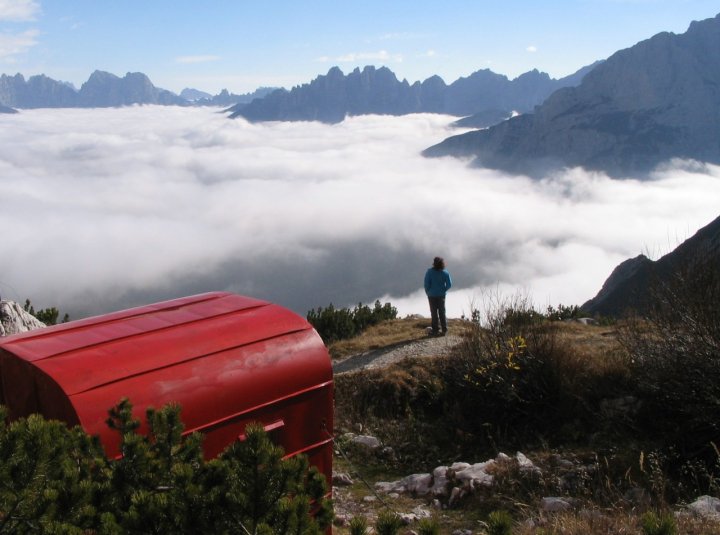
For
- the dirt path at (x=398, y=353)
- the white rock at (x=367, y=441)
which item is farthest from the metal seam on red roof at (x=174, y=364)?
the dirt path at (x=398, y=353)

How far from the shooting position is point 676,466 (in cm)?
749

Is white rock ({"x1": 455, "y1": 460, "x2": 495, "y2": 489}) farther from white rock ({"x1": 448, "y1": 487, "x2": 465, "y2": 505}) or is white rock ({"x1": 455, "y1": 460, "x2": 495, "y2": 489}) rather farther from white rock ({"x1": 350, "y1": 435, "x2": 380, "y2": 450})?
white rock ({"x1": 350, "y1": 435, "x2": 380, "y2": 450})

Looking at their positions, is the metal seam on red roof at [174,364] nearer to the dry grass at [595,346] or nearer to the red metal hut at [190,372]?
the red metal hut at [190,372]

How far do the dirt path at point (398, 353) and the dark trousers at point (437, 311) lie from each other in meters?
0.26

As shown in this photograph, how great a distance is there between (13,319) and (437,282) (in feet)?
28.4

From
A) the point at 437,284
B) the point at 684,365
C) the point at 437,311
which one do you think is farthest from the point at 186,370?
the point at 437,311

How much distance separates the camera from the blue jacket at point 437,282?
14.0 metres

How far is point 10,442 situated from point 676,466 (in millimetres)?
7188

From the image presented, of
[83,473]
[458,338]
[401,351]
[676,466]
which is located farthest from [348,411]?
[83,473]

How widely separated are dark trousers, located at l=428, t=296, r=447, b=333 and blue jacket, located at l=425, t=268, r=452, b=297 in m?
0.17

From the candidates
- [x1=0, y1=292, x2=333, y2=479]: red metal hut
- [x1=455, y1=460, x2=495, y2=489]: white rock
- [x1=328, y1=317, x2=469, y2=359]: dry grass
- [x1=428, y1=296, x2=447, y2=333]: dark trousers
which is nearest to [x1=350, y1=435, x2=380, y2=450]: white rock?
[x1=455, y1=460, x2=495, y2=489]: white rock

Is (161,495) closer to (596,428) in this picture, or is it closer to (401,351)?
(596,428)

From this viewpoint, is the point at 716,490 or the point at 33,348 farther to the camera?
the point at 716,490

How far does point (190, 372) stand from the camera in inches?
244
